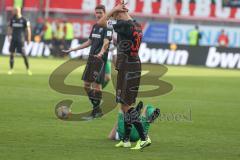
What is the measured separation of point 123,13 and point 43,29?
38.3 metres

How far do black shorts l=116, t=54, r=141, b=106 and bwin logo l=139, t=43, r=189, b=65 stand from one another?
29917 millimetres

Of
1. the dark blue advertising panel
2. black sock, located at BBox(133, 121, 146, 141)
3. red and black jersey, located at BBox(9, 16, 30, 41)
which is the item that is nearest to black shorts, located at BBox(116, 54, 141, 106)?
black sock, located at BBox(133, 121, 146, 141)

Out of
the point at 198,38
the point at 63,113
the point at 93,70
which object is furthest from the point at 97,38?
the point at 198,38

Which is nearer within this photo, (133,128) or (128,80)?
(128,80)

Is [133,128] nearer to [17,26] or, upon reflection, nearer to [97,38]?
[97,38]

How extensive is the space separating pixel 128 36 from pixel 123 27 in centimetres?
17

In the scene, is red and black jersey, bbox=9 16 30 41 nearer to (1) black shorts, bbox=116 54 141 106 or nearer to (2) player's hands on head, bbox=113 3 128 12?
(1) black shorts, bbox=116 54 141 106

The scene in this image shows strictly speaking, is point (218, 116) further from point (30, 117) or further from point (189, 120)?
point (30, 117)

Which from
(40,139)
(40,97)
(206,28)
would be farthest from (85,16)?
(40,139)

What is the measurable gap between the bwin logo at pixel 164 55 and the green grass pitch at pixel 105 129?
1710 cm

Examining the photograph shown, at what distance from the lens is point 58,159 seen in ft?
36.1

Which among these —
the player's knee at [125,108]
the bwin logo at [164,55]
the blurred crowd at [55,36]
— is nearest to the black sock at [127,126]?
the player's knee at [125,108]

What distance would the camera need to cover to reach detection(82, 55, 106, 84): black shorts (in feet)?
56.6

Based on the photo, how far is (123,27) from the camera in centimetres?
1246
